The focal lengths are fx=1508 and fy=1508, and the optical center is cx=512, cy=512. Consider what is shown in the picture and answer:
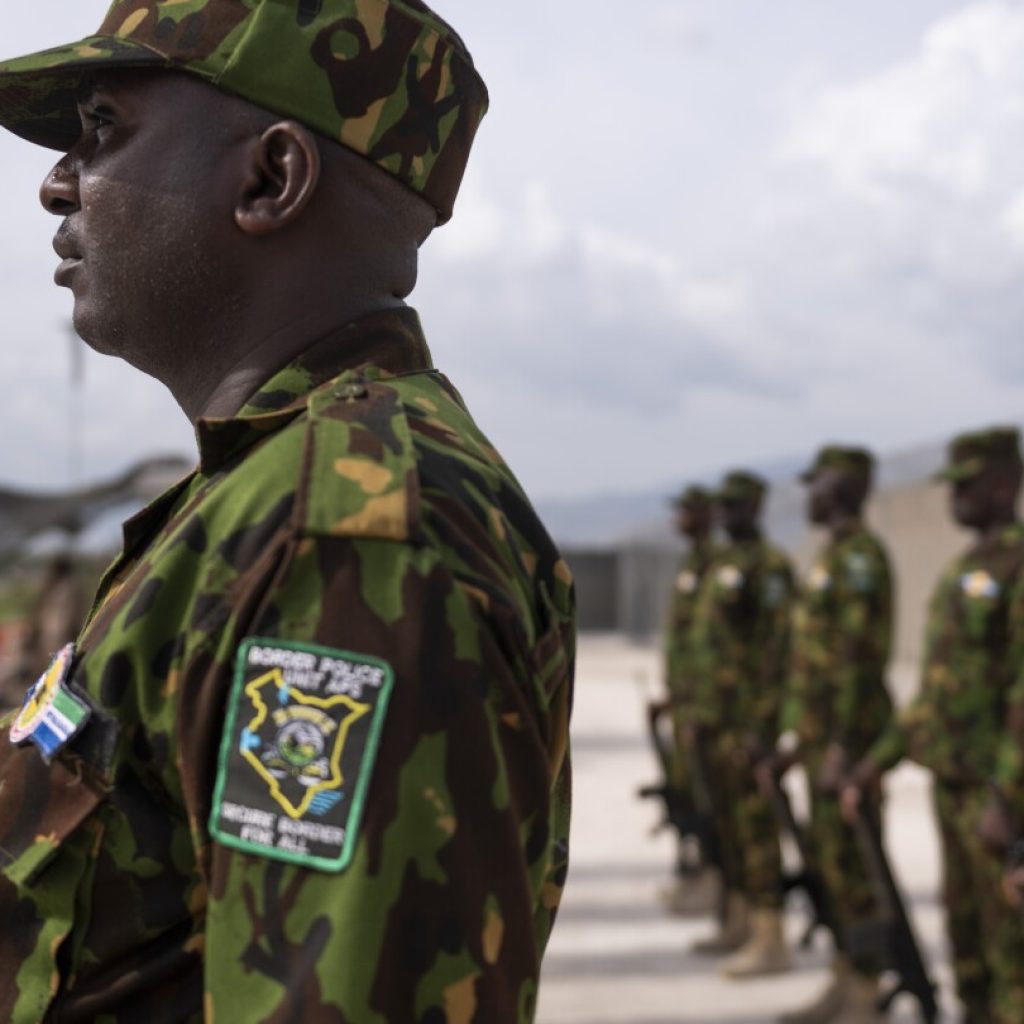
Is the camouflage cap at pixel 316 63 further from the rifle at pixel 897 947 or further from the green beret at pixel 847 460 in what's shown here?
the green beret at pixel 847 460

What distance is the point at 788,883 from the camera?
18.7 ft

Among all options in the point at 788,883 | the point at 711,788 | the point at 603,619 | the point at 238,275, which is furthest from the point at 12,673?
the point at 603,619

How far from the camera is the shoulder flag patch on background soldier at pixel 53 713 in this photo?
105cm

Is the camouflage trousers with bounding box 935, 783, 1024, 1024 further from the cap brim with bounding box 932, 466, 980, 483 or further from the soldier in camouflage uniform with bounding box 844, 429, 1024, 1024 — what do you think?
the cap brim with bounding box 932, 466, 980, 483

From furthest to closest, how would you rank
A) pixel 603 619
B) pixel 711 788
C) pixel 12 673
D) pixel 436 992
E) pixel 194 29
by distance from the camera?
1. pixel 603 619
2. pixel 12 673
3. pixel 711 788
4. pixel 194 29
5. pixel 436 992

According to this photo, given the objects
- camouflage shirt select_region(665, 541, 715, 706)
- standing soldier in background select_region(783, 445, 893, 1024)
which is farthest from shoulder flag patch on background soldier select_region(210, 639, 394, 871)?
camouflage shirt select_region(665, 541, 715, 706)

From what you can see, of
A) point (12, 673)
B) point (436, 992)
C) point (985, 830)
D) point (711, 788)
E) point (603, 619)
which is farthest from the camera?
point (603, 619)

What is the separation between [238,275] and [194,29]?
0.20m

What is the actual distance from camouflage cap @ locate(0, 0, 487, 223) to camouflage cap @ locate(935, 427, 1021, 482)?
3447 millimetres

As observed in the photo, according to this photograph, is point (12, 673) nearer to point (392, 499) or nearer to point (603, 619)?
point (392, 499)

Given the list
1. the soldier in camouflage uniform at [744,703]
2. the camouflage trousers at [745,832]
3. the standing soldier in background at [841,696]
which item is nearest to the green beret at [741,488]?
the soldier in camouflage uniform at [744,703]

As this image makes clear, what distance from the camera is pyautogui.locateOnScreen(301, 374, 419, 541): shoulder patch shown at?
0.97m

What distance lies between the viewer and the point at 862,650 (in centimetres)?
542

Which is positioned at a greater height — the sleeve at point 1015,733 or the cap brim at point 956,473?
the cap brim at point 956,473
